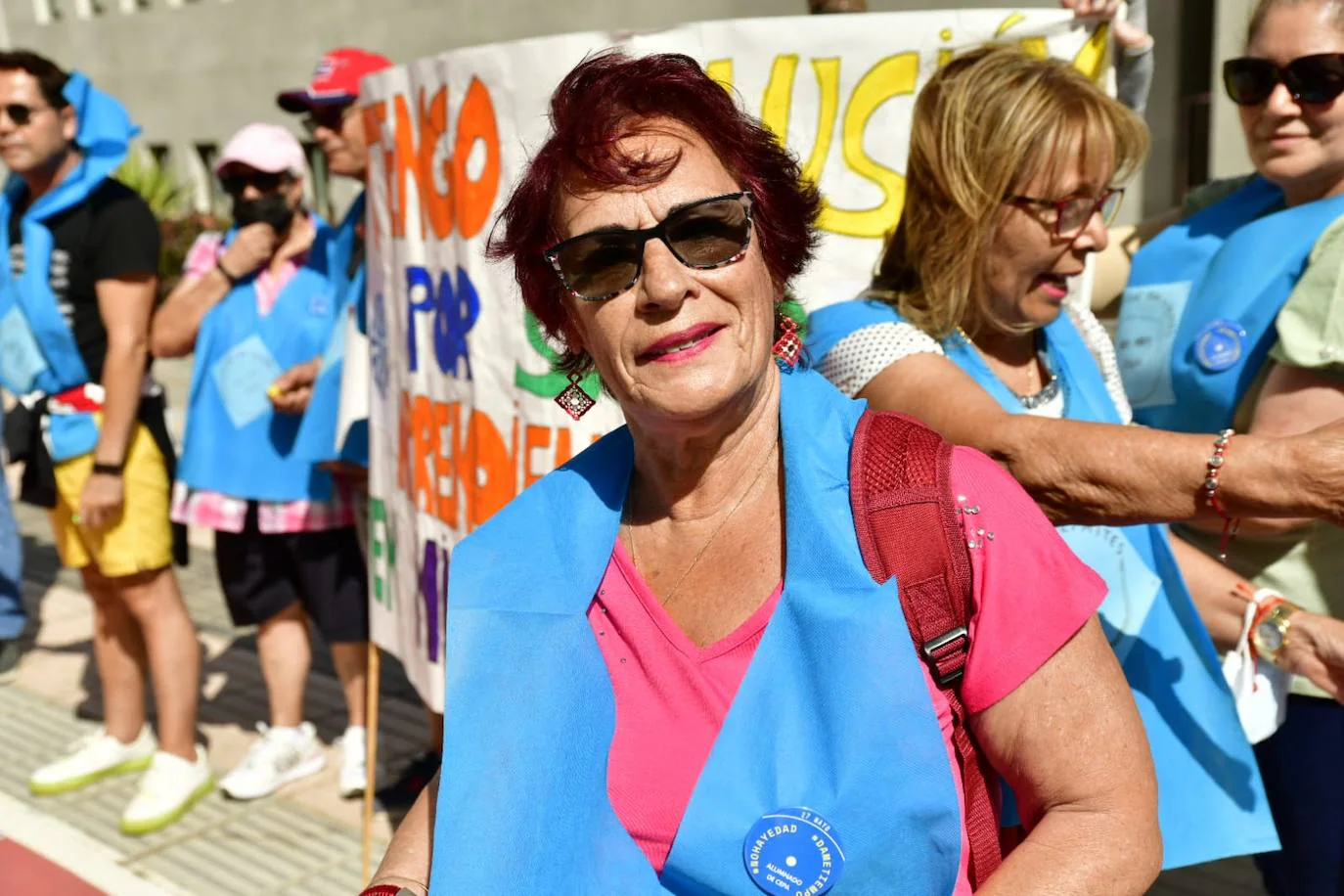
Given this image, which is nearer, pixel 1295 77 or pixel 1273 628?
pixel 1273 628

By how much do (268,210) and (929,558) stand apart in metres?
3.50

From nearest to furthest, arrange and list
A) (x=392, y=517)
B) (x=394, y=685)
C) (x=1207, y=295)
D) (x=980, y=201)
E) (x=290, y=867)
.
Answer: (x=980, y=201) < (x=1207, y=295) < (x=392, y=517) < (x=290, y=867) < (x=394, y=685)

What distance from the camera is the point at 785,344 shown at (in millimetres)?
1857

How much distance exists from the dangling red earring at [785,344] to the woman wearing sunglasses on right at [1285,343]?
940 mm

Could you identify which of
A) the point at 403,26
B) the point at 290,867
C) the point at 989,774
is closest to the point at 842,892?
the point at 989,774

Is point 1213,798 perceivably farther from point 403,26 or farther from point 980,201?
point 403,26

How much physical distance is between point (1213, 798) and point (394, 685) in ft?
12.5

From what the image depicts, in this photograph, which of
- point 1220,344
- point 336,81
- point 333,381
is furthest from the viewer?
point 336,81

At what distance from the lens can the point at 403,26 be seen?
551 inches

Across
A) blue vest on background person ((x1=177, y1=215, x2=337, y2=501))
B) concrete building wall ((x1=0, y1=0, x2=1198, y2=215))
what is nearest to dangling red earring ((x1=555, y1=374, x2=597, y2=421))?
blue vest on background person ((x1=177, y1=215, x2=337, y2=501))

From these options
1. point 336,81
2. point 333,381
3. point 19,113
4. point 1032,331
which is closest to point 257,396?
point 333,381

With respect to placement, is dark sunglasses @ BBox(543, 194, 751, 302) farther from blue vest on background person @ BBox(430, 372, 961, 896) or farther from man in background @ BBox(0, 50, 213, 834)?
man in background @ BBox(0, 50, 213, 834)

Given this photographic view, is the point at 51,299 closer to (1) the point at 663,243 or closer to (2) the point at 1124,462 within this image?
(1) the point at 663,243

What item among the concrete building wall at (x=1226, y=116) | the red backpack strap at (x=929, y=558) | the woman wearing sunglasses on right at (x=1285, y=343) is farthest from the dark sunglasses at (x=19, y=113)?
the concrete building wall at (x=1226, y=116)
